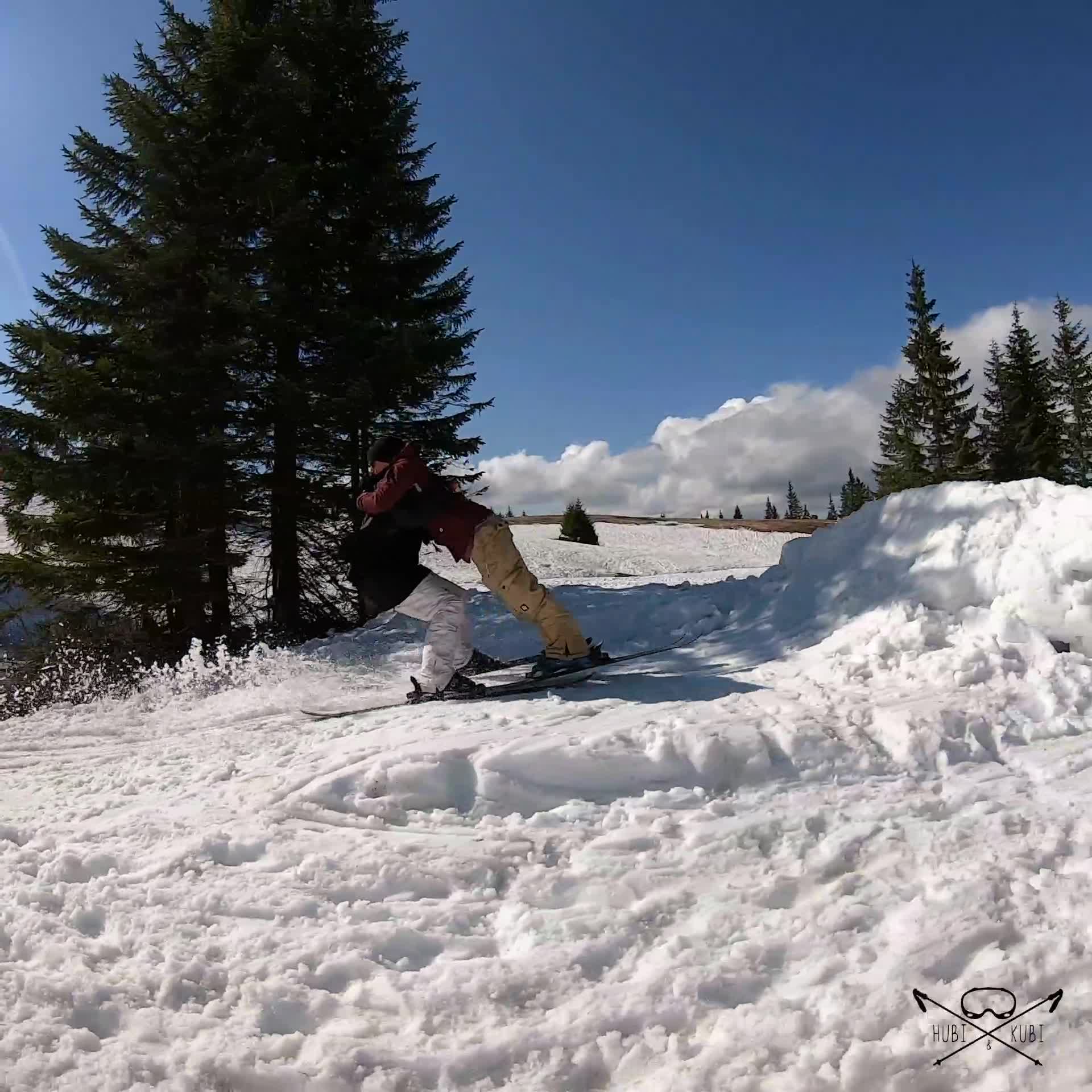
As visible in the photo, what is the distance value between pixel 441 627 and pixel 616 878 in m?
2.71

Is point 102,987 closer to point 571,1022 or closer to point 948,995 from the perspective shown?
point 571,1022

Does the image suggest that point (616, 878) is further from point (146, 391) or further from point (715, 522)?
point (715, 522)

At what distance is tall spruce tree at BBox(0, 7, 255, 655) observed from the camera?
8.27m

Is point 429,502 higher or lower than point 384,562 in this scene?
higher

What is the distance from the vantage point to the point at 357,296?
10695 mm

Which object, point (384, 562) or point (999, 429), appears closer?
point (384, 562)

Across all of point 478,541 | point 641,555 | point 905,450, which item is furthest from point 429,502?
point 905,450

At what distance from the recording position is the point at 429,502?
16.8 feet

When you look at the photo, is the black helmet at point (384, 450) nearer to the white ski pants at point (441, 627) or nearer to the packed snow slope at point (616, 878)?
the white ski pants at point (441, 627)

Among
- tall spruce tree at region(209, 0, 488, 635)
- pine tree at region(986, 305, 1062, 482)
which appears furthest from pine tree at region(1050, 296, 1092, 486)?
tall spruce tree at region(209, 0, 488, 635)

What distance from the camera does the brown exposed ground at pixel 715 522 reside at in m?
34.3

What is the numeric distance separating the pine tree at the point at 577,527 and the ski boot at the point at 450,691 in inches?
914

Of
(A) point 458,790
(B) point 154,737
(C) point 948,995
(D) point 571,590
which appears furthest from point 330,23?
(C) point 948,995

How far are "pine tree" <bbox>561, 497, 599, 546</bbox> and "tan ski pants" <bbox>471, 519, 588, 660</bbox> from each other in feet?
75.3
